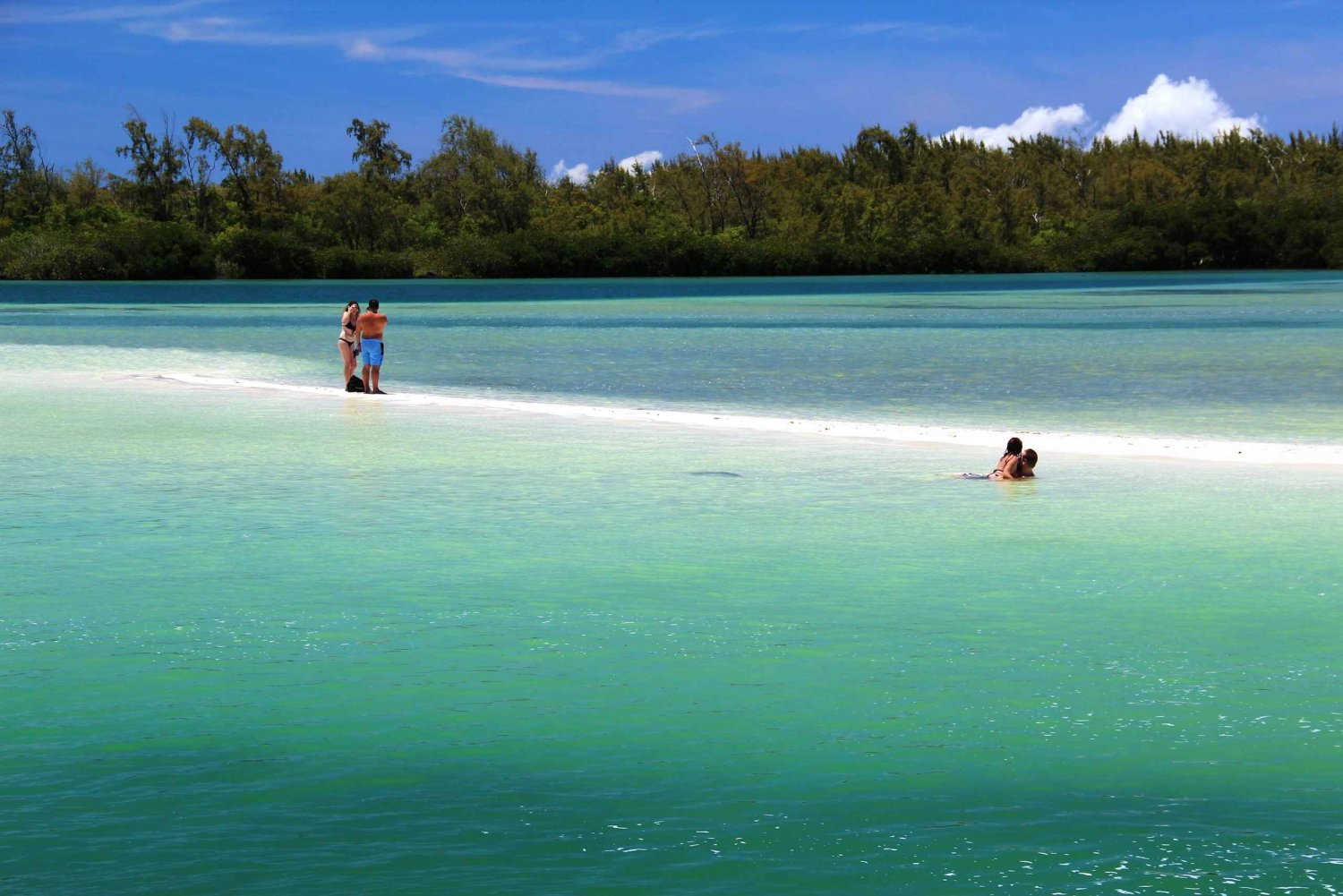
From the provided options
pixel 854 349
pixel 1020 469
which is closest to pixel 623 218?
pixel 854 349

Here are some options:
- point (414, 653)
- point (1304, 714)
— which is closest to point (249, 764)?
point (414, 653)

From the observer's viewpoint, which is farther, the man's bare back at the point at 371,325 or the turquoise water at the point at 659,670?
the man's bare back at the point at 371,325

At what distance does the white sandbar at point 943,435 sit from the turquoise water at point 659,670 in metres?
0.86

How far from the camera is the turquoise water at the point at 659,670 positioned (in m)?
5.74

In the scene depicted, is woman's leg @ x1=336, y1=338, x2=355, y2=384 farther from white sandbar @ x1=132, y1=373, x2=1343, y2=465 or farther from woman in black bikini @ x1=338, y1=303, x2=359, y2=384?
white sandbar @ x1=132, y1=373, x2=1343, y2=465

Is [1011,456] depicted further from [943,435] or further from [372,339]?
[372,339]

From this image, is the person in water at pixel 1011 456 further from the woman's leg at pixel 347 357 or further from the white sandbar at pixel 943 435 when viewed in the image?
the woman's leg at pixel 347 357

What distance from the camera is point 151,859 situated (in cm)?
562

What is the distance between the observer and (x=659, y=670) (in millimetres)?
8078

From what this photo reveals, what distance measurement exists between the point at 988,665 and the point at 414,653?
2626 mm

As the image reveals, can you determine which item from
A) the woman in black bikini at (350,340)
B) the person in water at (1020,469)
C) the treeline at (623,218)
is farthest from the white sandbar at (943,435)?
the treeline at (623,218)

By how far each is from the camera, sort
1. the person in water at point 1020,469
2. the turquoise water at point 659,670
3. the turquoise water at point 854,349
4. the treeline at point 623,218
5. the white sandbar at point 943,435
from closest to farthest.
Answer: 1. the turquoise water at point 659,670
2. the person in water at point 1020,469
3. the white sandbar at point 943,435
4. the turquoise water at point 854,349
5. the treeline at point 623,218

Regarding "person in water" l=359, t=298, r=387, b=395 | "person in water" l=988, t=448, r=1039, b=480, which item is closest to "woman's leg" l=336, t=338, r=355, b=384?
"person in water" l=359, t=298, r=387, b=395

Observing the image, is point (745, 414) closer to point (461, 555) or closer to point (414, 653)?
point (461, 555)
